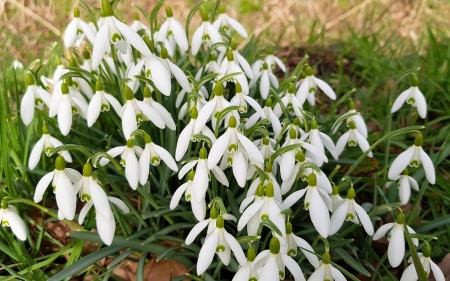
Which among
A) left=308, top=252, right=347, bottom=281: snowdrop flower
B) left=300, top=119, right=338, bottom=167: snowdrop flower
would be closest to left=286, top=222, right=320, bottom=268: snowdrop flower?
left=308, top=252, right=347, bottom=281: snowdrop flower

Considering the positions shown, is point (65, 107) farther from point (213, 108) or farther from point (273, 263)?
point (273, 263)

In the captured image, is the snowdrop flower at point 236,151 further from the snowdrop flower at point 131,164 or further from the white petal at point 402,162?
the white petal at point 402,162

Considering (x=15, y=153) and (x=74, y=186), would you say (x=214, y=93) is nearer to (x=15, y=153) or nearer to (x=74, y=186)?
(x=74, y=186)

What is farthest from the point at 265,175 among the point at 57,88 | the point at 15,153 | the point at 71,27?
the point at 15,153

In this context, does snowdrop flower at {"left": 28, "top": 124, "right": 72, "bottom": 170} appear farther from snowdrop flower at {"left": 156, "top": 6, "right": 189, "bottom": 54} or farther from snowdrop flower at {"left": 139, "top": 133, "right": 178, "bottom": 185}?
snowdrop flower at {"left": 156, "top": 6, "right": 189, "bottom": 54}

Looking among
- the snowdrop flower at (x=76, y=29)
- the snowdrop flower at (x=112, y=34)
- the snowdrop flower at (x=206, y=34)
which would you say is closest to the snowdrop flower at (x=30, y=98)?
the snowdrop flower at (x=76, y=29)
